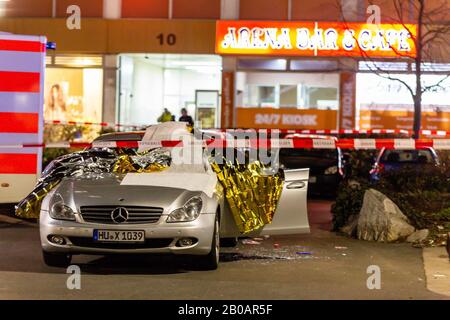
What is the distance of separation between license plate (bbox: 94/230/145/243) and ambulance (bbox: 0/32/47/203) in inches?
152

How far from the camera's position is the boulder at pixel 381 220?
441 inches

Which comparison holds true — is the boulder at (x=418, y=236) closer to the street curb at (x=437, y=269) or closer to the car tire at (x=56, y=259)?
the street curb at (x=437, y=269)


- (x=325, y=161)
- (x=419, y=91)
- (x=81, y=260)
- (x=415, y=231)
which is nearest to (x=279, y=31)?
(x=325, y=161)

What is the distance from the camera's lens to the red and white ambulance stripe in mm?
11617

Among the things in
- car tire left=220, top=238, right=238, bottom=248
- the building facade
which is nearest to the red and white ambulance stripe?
car tire left=220, top=238, right=238, bottom=248

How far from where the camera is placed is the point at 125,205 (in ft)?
27.3

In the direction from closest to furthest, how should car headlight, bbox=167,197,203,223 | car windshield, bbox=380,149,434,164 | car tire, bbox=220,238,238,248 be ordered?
car headlight, bbox=167,197,203,223 < car tire, bbox=220,238,238,248 < car windshield, bbox=380,149,434,164

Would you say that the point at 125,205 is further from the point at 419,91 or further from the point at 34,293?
the point at 419,91

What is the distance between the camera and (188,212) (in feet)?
27.6

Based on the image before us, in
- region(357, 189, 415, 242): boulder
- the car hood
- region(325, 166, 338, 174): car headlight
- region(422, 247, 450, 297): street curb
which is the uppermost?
the car hood

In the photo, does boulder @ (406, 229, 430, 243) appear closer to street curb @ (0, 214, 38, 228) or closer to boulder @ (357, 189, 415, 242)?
boulder @ (357, 189, 415, 242)

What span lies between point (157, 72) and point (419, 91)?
14384mm

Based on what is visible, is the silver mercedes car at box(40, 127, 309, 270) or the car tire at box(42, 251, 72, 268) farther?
the car tire at box(42, 251, 72, 268)
